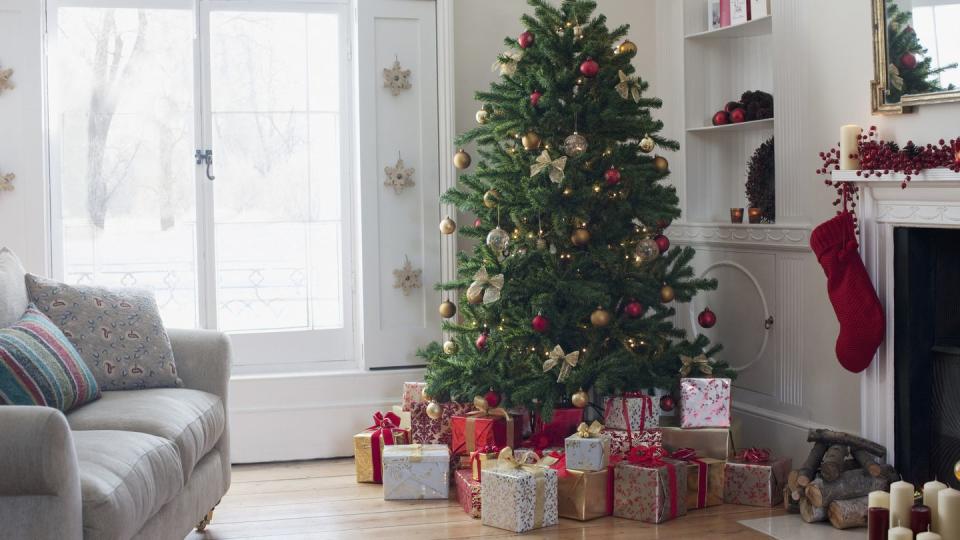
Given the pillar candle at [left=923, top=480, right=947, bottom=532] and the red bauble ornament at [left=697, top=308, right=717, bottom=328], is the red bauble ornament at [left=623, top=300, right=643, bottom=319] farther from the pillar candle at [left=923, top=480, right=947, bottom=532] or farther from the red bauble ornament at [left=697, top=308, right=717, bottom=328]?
the pillar candle at [left=923, top=480, right=947, bottom=532]

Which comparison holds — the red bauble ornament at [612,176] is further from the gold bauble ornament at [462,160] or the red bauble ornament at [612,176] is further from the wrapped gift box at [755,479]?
the wrapped gift box at [755,479]

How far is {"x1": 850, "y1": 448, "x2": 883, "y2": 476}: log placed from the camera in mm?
3617

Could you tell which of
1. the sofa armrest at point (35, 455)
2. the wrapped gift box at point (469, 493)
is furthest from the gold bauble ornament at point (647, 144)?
the sofa armrest at point (35, 455)

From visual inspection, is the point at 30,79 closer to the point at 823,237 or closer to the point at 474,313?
the point at 474,313

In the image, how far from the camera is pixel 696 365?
422 centimetres

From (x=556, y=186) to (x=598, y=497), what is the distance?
3.94 feet

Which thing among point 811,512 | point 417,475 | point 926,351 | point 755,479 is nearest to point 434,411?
point 417,475

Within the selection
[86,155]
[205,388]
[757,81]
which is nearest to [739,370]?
[757,81]

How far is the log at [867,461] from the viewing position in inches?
142

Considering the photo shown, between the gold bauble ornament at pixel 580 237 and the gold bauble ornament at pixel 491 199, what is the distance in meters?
0.34

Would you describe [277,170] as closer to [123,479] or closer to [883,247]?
[123,479]

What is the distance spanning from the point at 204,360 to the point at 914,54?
8.65 ft

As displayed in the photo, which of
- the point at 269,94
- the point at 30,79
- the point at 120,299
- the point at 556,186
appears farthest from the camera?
the point at 269,94

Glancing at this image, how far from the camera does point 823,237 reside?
12.4 feet
